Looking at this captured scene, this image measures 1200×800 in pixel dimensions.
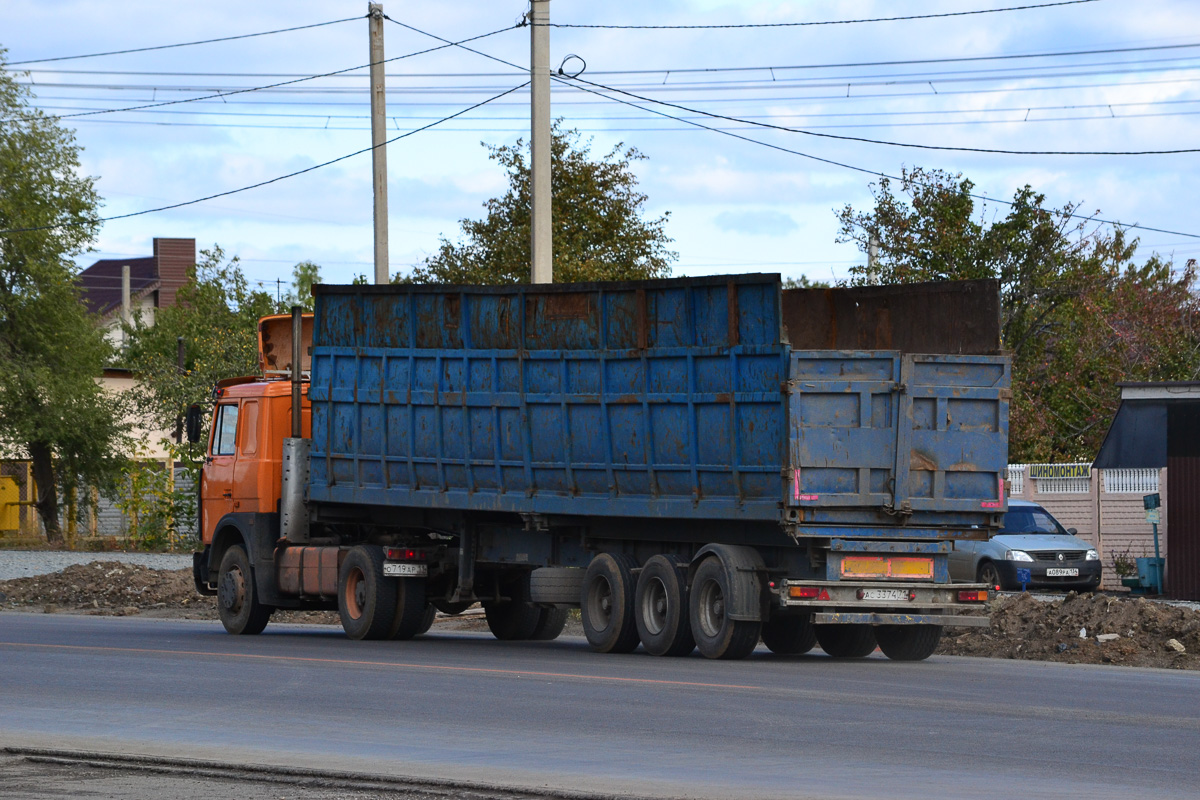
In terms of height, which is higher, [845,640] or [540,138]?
[540,138]

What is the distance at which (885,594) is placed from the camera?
1587 cm

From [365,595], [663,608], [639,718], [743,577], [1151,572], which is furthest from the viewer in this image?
[1151,572]

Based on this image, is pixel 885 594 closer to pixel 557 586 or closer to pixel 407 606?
pixel 557 586

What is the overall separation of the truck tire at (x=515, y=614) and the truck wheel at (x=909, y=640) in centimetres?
475

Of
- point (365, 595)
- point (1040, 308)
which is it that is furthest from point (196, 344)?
point (365, 595)

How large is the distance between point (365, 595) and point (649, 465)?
4247 mm

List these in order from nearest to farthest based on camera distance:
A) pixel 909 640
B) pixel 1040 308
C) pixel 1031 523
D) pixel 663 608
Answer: pixel 663 608 < pixel 909 640 < pixel 1031 523 < pixel 1040 308

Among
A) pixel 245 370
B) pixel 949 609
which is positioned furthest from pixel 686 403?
pixel 245 370

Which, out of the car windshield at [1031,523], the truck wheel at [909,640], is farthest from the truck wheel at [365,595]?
the car windshield at [1031,523]

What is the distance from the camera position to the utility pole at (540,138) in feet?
72.7

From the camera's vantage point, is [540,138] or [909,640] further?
[540,138]

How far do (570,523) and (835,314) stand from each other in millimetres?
3445

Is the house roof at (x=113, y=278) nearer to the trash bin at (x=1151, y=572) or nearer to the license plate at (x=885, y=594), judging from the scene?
the trash bin at (x=1151, y=572)

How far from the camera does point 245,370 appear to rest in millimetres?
42031
